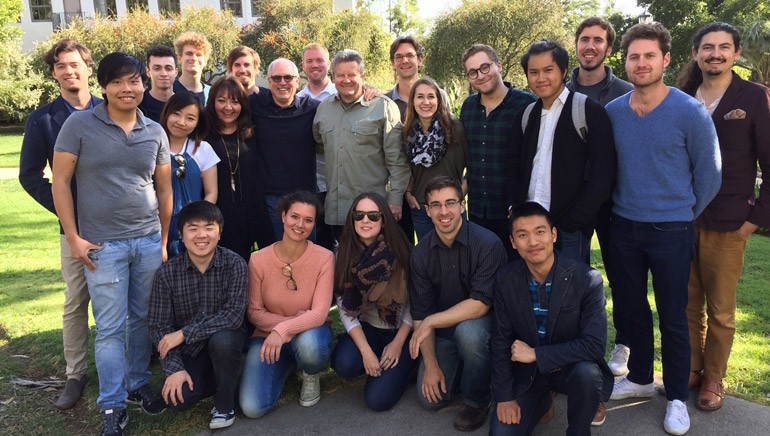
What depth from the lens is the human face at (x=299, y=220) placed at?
3.78m

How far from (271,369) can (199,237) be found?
97 centimetres

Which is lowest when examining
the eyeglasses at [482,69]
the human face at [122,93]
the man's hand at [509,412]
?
the man's hand at [509,412]

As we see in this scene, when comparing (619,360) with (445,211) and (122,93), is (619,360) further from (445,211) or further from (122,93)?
(122,93)

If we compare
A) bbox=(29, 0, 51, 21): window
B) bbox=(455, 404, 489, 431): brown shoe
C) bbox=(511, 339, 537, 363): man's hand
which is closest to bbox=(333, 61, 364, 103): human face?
bbox=(511, 339, 537, 363): man's hand

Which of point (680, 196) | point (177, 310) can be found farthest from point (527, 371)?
point (177, 310)

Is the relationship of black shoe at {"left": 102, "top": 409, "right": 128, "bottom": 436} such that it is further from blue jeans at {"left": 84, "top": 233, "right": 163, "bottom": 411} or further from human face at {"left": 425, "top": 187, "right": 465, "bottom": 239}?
human face at {"left": 425, "top": 187, "right": 465, "bottom": 239}

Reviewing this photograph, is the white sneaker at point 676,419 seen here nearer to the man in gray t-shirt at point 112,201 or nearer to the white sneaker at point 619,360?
the white sneaker at point 619,360

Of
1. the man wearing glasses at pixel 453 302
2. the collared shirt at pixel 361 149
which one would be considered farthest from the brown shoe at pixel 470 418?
the collared shirt at pixel 361 149

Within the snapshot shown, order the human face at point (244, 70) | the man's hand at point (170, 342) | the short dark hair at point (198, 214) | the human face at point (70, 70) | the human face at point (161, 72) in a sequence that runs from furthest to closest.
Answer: the human face at point (244, 70)
the human face at point (161, 72)
the human face at point (70, 70)
the short dark hair at point (198, 214)
the man's hand at point (170, 342)

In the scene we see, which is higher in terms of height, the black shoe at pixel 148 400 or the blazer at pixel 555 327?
the blazer at pixel 555 327

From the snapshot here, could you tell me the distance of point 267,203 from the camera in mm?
4578

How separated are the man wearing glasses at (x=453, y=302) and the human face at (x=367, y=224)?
12.2 inches

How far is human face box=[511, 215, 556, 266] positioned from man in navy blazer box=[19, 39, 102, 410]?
2698 mm

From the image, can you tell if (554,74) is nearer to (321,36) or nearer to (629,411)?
(629,411)
